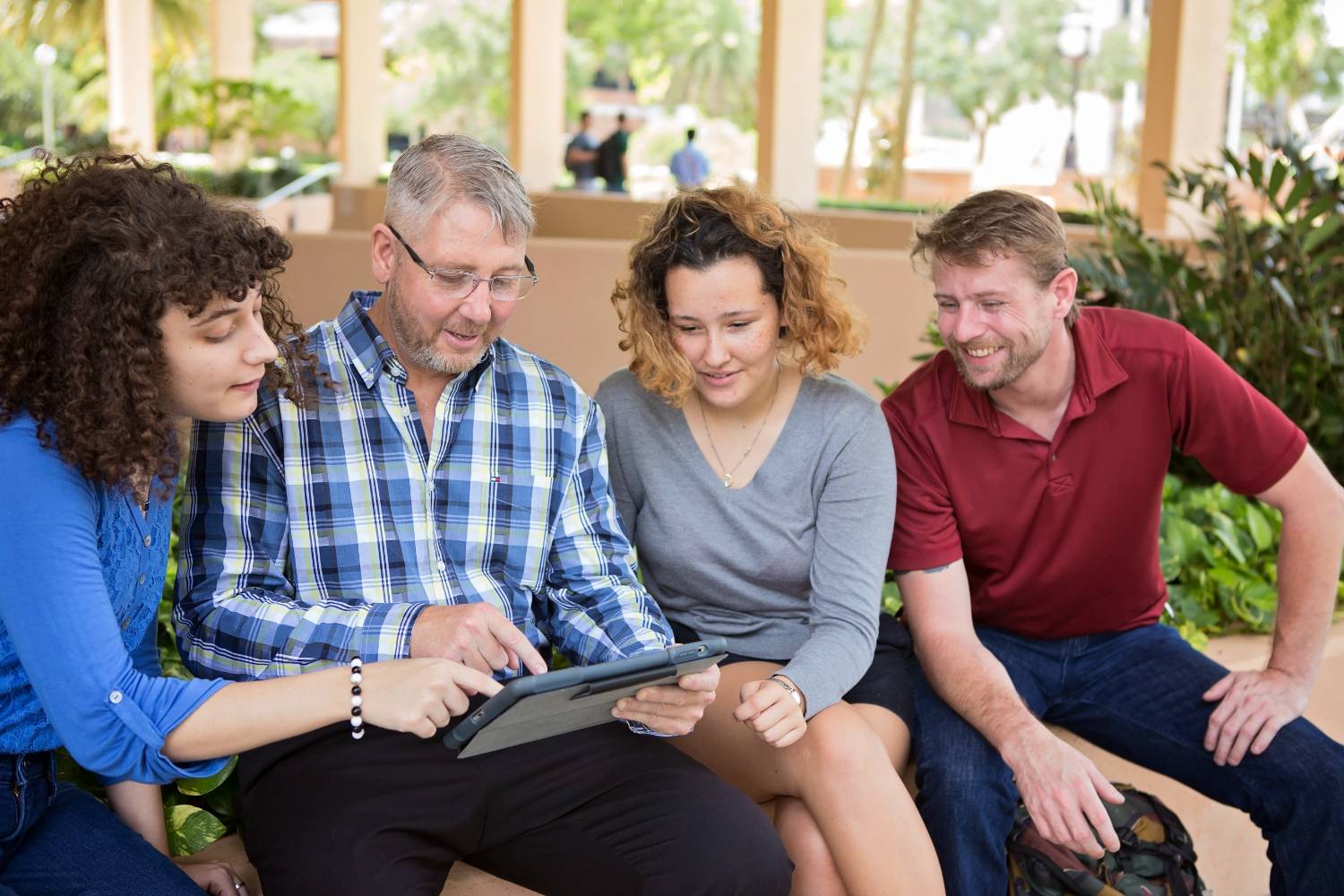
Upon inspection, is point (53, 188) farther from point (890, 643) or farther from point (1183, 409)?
point (1183, 409)

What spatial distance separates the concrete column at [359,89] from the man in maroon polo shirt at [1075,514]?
15341 millimetres

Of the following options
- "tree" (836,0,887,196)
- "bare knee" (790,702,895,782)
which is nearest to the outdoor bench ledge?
"bare knee" (790,702,895,782)

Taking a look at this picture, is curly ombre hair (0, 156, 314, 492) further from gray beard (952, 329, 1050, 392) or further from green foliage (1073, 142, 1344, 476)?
green foliage (1073, 142, 1344, 476)

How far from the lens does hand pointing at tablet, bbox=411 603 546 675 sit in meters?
2.36

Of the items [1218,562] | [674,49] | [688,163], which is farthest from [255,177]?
[674,49]

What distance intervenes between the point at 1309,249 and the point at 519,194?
127 inches

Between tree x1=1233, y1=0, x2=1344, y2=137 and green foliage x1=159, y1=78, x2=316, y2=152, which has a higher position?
tree x1=1233, y1=0, x2=1344, y2=137

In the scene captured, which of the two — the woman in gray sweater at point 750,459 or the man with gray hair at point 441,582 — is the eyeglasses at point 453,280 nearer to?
the man with gray hair at point 441,582

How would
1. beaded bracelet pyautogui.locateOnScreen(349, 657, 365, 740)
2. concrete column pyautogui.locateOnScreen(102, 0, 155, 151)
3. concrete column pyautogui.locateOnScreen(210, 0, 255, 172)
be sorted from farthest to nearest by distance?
concrete column pyautogui.locateOnScreen(102, 0, 155, 151), concrete column pyautogui.locateOnScreen(210, 0, 255, 172), beaded bracelet pyautogui.locateOnScreen(349, 657, 365, 740)

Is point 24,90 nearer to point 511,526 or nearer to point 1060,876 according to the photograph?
point 511,526

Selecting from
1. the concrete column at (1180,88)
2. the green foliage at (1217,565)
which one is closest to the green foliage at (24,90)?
the concrete column at (1180,88)

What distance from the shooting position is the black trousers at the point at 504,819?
89.4 inches

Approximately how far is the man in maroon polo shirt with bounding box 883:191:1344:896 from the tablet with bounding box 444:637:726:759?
2.76 ft

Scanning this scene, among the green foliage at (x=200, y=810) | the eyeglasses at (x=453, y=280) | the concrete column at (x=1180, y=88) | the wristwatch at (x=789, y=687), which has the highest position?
the concrete column at (x=1180, y=88)
